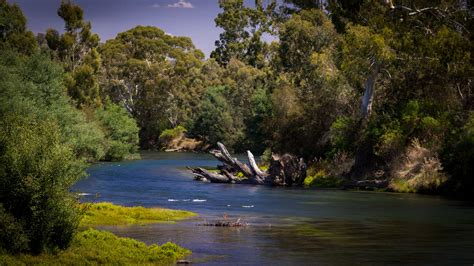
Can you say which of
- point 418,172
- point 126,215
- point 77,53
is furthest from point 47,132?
point 77,53

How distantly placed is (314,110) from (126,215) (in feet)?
117

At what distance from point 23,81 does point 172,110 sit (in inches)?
3189

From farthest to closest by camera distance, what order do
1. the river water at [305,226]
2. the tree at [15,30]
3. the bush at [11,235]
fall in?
the tree at [15,30]
the river water at [305,226]
the bush at [11,235]

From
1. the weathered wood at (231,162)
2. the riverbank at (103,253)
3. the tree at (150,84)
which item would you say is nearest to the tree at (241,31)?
the tree at (150,84)

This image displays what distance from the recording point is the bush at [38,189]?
880 inches

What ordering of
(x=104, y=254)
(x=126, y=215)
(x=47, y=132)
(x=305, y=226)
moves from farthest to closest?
(x=126, y=215) < (x=305, y=226) < (x=47, y=132) < (x=104, y=254)

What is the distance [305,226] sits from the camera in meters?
35.0

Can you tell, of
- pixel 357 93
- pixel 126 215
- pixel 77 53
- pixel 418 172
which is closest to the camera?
pixel 126 215

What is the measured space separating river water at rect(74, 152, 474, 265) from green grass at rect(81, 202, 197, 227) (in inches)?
52.6

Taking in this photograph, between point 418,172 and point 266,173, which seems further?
point 266,173

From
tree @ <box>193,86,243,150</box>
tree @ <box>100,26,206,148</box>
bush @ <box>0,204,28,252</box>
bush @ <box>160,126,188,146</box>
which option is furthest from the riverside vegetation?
tree @ <box>100,26,206,148</box>

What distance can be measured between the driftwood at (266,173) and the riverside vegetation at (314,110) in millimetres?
2201

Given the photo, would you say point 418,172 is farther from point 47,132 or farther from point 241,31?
point 241,31

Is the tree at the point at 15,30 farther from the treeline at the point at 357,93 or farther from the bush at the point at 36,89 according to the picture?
the bush at the point at 36,89
